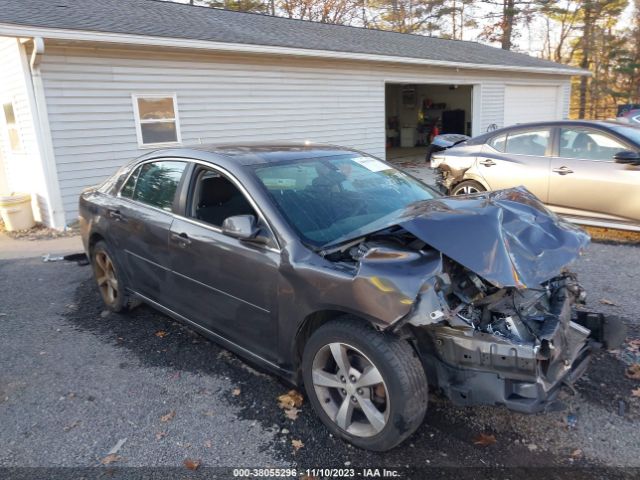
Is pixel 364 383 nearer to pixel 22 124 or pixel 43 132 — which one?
pixel 43 132

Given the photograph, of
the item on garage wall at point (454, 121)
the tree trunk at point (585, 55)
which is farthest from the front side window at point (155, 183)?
the tree trunk at point (585, 55)

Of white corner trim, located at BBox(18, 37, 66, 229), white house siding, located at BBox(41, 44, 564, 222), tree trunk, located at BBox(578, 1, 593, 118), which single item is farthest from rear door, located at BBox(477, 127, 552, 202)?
tree trunk, located at BBox(578, 1, 593, 118)

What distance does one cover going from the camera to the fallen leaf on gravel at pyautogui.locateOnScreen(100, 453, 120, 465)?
2668 millimetres

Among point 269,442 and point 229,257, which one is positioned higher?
point 229,257

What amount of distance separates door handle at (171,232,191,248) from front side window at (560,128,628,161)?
5.29 meters

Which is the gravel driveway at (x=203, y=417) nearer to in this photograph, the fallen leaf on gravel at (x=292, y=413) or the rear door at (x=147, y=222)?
the fallen leaf on gravel at (x=292, y=413)

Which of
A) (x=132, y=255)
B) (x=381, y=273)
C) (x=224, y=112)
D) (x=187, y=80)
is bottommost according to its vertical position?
(x=132, y=255)

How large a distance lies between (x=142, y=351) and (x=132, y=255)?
2.67ft

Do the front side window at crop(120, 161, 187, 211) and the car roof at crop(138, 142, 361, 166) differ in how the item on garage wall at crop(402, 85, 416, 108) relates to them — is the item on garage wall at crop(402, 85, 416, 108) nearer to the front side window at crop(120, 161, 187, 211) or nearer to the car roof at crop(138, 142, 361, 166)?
the car roof at crop(138, 142, 361, 166)

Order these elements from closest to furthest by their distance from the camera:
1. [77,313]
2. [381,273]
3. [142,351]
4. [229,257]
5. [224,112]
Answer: [381,273]
[229,257]
[142,351]
[77,313]
[224,112]

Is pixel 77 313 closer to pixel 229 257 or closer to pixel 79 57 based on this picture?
pixel 229 257

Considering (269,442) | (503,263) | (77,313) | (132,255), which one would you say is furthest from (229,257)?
(77,313)

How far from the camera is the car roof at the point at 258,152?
11.3ft

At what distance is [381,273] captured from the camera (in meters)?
2.38
